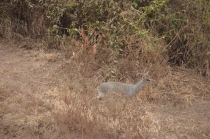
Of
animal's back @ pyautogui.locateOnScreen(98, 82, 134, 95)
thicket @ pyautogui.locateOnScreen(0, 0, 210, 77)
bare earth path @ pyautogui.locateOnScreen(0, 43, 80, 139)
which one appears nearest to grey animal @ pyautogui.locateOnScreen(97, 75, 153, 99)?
animal's back @ pyautogui.locateOnScreen(98, 82, 134, 95)

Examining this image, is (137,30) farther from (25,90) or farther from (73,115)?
(73,115)

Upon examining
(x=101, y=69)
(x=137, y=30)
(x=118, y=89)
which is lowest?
(x=118, y=89)

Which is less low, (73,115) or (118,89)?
(118,89)

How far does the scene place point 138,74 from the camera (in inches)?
278

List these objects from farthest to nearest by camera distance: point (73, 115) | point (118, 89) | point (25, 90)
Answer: point (25, 90) < point (118, 89) < point (73, 115)

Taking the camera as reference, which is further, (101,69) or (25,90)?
(101,69)

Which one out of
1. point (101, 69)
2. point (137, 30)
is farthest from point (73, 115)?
point (137, 30)

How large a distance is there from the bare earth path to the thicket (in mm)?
663

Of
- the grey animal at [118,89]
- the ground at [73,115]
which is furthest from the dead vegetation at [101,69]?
the grey animal at [118,89]

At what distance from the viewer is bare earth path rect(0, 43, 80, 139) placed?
5.53 meters

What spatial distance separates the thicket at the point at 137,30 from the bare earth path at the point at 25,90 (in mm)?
→ 663

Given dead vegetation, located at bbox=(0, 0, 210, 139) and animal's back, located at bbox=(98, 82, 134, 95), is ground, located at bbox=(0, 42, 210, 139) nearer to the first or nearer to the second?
dead vegetation, located at bbox=(0, 0, 210, 139)

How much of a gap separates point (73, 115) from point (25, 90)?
1488mm

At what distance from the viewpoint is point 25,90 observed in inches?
257
